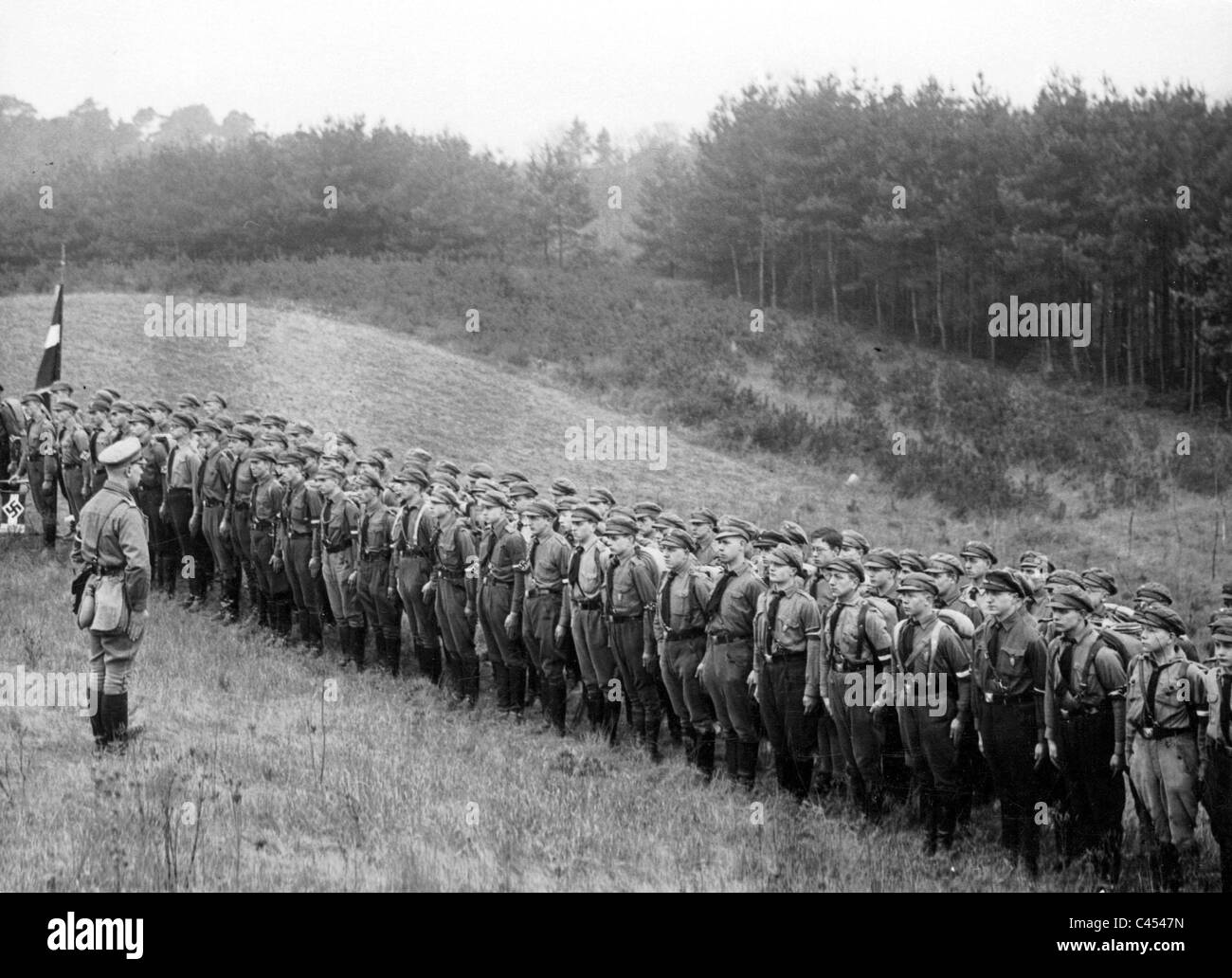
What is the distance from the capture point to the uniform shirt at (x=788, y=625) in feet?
31.0

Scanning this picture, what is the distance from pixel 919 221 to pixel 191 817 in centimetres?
2919

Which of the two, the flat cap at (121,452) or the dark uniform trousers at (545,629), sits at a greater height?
the flat cap at (121,452)

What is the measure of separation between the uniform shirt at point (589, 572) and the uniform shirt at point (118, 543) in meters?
3.90

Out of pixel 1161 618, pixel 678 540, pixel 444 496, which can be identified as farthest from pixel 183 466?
pixel 1161 618

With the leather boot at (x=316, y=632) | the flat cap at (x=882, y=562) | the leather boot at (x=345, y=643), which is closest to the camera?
the flat cap at (x=882, y=562)

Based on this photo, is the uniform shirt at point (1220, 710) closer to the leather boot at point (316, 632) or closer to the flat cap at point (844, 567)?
the flat cap at point (844, 567)

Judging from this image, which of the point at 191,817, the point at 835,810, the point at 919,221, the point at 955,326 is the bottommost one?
the point at 835,810

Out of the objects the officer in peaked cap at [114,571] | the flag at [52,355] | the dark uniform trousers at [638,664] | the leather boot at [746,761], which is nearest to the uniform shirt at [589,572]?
the dark uniform trousers at [638,664]

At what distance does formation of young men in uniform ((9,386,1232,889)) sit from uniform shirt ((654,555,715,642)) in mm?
28

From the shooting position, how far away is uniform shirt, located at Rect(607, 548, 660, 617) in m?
10.7

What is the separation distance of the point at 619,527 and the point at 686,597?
100 centimetres

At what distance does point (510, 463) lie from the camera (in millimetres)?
23281
